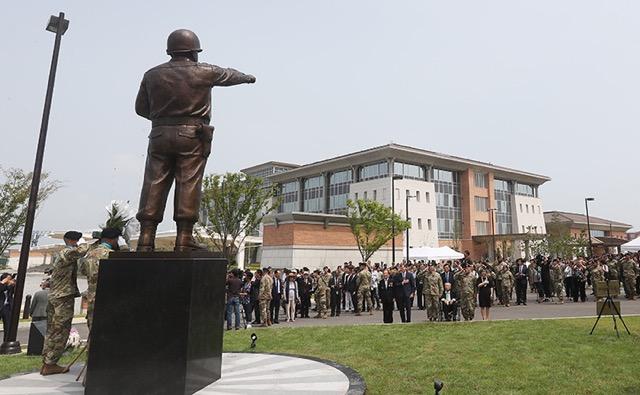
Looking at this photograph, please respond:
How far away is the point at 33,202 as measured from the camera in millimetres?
9703

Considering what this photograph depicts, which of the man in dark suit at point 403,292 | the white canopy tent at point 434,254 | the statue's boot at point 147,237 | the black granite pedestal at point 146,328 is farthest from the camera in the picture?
the white canopy tent at point 434,254

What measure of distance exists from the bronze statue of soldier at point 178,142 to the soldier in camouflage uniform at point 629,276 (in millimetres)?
20110

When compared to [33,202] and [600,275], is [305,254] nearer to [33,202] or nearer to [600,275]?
[600,275]

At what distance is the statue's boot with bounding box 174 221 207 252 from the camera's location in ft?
20.0

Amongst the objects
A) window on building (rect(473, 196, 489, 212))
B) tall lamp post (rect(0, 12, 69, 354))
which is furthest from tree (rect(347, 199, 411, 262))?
tall lamp post (rect(0, 12, 69, 354))

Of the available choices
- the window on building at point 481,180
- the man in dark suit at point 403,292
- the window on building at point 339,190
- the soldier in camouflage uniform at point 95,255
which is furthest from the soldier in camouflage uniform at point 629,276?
the window on building at point 481,180

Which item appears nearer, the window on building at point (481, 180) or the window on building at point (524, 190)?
the window on building at point (481, 180)

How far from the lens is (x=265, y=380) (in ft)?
19.7

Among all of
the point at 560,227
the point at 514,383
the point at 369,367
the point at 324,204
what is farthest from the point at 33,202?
the point at 560,227

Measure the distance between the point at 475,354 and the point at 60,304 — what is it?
690cm

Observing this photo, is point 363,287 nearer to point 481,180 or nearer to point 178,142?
point 178,142

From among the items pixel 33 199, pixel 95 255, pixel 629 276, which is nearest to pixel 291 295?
pixel 33 199

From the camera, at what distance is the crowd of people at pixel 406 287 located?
13.8 metres

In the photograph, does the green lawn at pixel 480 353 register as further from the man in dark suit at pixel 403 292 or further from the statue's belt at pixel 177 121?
the statue's belt at pixel 177 121
